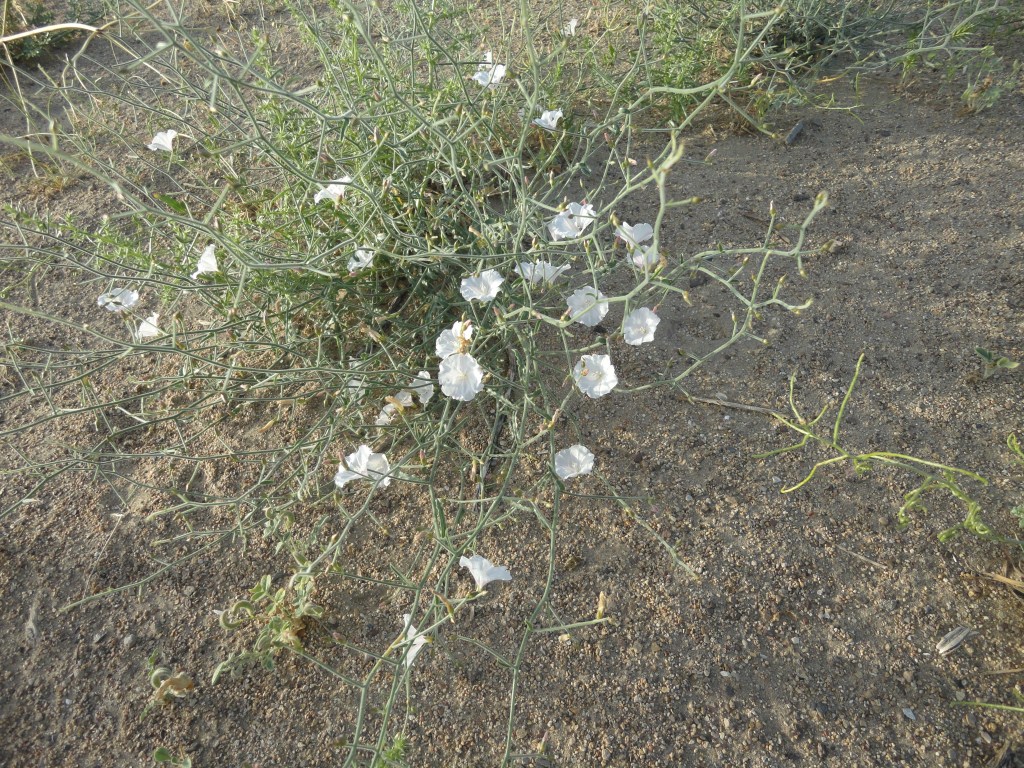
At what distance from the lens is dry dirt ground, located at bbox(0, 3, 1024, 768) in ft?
3.75

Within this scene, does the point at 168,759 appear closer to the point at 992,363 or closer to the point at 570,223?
the point at 570,223

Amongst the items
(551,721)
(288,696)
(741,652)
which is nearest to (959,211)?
(741,652)

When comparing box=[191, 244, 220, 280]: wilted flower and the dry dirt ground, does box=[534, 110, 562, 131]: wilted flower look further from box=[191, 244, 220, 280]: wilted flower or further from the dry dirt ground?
box=[191, 244, 220, 280]: wilted flower

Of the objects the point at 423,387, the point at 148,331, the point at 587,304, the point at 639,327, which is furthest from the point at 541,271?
the point at 148,331

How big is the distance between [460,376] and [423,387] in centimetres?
22

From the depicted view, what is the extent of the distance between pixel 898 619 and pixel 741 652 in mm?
286

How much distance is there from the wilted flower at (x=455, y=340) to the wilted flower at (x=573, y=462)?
29 centimetres

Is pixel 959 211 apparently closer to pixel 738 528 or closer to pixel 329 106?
pixel 738 528

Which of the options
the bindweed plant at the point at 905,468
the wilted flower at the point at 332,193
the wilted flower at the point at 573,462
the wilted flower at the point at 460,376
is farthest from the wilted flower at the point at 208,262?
the bindweed plant at the point at 905,468

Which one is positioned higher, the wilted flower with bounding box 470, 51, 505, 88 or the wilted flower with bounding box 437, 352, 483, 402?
the wilted flower with bounding box 470, 51, 505, 88

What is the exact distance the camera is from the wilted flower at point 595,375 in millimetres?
1230

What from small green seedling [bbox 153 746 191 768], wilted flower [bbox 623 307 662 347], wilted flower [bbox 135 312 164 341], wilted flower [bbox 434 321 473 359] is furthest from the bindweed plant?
wilted flower [bbox 135 312 164 341]

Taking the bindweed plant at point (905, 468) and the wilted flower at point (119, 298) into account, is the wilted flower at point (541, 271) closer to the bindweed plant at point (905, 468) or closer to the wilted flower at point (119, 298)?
the bindweed plant at point (905, 468)

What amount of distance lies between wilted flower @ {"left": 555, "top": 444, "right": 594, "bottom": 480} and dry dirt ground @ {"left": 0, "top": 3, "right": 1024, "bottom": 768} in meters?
0.14
